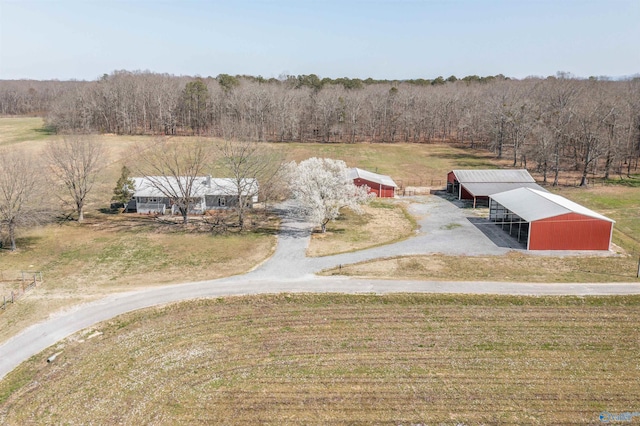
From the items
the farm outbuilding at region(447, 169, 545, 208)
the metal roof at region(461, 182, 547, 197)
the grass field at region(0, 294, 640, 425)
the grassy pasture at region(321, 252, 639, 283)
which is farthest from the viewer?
the farm outbuilding at region(447, 169, 545, 208)

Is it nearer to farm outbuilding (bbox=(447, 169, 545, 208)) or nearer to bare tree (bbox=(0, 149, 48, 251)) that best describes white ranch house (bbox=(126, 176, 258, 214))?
bare tree (bbox=(0, 149, 48, 251))

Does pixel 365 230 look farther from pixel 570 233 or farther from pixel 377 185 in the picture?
pixel 570 233

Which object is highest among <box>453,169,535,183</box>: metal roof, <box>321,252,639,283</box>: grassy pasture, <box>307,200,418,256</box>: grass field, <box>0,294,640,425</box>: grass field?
<box>453,169,535,183</box>: metal roof

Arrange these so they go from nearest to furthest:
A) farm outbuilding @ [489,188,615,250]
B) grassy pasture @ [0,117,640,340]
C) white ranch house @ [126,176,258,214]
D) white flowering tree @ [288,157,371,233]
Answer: grassy pasture @ [0,117,640,340] < farm outbuilding @ [489,188,615,250] < white flowering tree @ [288,157,371,233] < white ranch house @ [126,176,258,214]

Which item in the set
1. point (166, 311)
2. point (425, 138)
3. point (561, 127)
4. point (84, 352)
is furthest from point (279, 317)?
point (425, 138)

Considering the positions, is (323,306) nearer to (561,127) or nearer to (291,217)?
(291,217)

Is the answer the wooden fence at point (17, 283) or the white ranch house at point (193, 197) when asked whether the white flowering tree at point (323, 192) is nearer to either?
the white ranch house at point (193, 197)

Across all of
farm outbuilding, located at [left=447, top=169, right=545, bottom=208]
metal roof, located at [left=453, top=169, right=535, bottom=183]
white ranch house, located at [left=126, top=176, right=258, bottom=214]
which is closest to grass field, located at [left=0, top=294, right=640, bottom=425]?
white ranch house, located at [left=126, top=176, right=258, bottom=214]

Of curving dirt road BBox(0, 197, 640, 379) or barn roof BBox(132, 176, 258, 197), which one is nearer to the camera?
curving dirt road BBox(0, 197, 640, 379)
